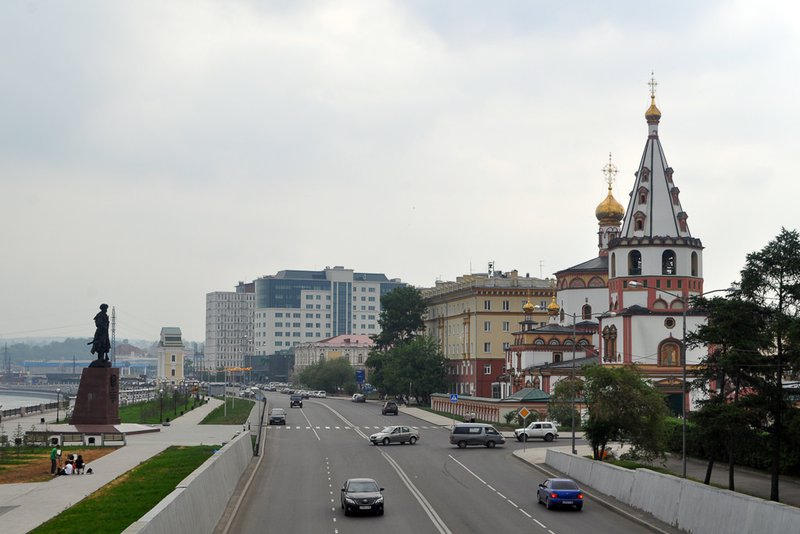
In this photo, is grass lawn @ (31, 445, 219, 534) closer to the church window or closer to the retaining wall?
the retaining wall

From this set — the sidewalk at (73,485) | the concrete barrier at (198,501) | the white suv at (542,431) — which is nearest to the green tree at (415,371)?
the sidewalk at (73,485)

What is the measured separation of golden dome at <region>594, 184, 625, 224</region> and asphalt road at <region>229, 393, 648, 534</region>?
171 ft

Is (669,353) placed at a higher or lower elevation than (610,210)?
lower

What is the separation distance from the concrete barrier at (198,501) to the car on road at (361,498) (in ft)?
13.9

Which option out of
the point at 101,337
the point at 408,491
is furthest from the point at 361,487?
the point at 101,337

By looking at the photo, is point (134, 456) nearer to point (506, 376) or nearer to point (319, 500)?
point (319, 500)

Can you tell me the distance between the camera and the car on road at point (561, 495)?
3759 cm

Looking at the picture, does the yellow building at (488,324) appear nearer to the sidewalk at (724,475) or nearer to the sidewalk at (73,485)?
the sidewalk at (73,485)

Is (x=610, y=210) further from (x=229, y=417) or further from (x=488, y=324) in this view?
(x=229, y=417)

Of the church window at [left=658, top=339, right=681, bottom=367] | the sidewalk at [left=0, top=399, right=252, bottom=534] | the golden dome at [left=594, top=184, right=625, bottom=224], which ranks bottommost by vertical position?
the sidewalk at [left=0, top=399, right=252, bottom=534]

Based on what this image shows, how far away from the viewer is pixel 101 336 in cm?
7362

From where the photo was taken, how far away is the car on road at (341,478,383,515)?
3544 centimetres

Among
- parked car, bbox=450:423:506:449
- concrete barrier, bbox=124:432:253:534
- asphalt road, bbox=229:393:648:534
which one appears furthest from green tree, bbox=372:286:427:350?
concrete barrier, bbox=124:432:253:534

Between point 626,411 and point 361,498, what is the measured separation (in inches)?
781
